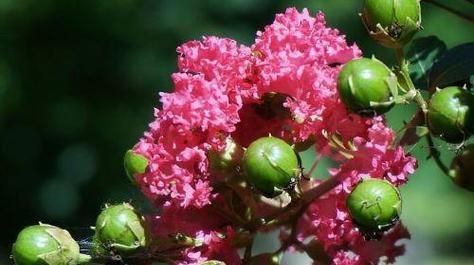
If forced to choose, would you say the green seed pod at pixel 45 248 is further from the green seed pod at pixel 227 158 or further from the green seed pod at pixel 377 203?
the green seed pod at pixel 377 203

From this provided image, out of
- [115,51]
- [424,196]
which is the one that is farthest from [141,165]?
[424,196]

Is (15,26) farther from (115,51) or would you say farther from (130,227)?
(130,227)

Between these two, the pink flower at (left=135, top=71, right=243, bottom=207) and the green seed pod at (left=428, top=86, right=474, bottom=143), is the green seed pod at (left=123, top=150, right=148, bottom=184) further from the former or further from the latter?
the green seed pod at (left=428, top=86, right=474, bottom=143)

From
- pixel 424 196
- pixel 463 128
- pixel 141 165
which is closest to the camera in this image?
pixel 463 128

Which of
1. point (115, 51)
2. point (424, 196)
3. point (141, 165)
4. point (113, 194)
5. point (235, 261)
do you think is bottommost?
point (424, 196)

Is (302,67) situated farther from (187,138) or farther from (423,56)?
(423,56)

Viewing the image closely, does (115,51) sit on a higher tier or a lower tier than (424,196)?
higher

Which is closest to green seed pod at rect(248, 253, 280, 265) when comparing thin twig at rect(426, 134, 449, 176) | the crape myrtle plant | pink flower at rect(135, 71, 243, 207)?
the crape myrtle plant

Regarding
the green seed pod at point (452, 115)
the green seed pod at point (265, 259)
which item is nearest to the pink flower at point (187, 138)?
the green seed pod at point (265, 259)
